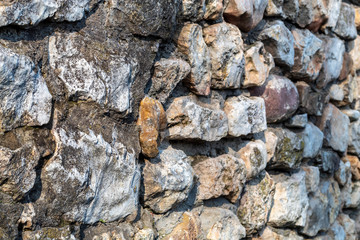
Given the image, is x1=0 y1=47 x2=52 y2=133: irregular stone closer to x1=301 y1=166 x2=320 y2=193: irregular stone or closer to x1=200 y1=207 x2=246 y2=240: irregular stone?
x1=200 y1=207 x2=246 y2=240: irregular stone

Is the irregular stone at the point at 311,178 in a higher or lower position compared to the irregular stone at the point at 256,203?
lower

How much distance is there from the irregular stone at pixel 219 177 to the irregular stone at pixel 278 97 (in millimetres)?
373

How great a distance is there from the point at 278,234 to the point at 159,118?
1.01m

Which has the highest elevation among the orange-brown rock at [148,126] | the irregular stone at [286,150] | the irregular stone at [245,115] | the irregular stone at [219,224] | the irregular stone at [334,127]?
the orange-brown rock at [148,126]

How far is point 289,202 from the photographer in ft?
6.73

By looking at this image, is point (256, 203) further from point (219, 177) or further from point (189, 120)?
point (189, 120)

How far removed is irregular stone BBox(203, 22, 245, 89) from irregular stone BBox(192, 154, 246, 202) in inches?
Answer: 10.0

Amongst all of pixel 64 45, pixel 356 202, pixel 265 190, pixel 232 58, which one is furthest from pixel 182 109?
pixel 356 202

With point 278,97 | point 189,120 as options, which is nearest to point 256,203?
point 278,97

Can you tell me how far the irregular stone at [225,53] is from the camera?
154 centimetres

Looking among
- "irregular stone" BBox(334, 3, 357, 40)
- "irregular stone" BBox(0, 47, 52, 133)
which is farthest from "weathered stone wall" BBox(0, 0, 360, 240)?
"irregular stone" BBox(334, 3, 357, 40)

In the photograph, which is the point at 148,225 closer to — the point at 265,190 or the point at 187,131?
the point at 187,131

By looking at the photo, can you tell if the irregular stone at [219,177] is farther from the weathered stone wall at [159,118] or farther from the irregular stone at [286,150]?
the irregular stone at [286,150]

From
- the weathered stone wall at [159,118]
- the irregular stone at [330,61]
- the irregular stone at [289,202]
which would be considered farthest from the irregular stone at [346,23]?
the irregular stone at [289,202]
